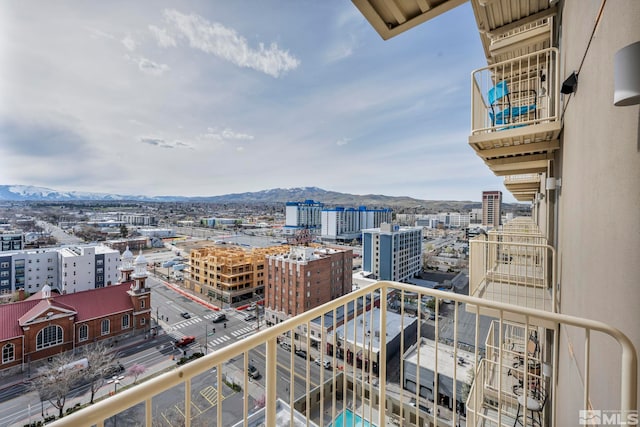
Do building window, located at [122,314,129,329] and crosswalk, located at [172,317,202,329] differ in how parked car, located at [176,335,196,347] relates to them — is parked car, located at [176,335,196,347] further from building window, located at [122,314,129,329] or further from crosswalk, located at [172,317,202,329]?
building window, located at [122,314,129,329]

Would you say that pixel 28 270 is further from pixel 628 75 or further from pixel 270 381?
pixel 628 75

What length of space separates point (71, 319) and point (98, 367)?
2135 mm

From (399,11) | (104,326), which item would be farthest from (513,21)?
(104,326)

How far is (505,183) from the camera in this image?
3984mm

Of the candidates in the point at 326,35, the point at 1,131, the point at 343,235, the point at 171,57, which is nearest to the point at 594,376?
the point at 326,35

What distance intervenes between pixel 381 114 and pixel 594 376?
39.9ft

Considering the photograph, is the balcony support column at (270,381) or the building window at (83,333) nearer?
the balcony support column at (270,381)

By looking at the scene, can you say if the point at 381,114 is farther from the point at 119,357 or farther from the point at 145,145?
the point at 145,145

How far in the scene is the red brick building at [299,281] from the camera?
36.7ft

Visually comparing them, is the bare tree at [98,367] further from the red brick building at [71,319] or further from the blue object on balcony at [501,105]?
the blue object on balcony at [501,105]

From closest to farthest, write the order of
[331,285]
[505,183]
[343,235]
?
1. [505,183]
2. [331,285]
3. [343,235]

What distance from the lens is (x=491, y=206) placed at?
43.5 ft

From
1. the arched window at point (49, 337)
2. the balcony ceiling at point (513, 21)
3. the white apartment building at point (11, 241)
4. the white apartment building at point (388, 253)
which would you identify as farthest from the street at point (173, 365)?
the white apartment building at point (388, 253)

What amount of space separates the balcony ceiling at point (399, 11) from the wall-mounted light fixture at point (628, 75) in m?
0.91
